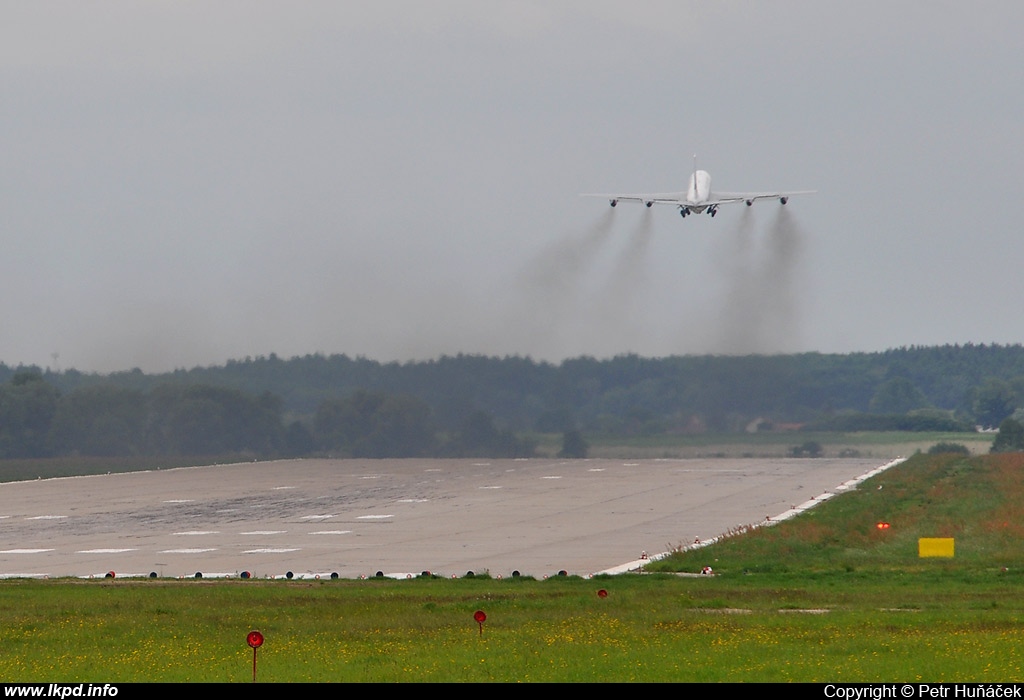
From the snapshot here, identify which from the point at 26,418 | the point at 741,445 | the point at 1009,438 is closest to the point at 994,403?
the point at 1009,438

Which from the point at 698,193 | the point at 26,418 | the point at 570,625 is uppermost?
the point at 698,193

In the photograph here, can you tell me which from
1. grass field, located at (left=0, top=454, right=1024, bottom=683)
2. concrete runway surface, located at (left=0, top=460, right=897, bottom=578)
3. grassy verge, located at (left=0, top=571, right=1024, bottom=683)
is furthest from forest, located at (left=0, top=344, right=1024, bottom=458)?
grassy verge, located at (left=0, top=571, right=1024, bottom=683)

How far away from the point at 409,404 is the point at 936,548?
68140 mm

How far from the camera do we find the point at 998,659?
19.6m

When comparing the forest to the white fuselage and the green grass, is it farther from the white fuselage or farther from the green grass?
the white fuselage

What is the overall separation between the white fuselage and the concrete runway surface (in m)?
15.0

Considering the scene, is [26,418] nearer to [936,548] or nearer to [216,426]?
[216,426]

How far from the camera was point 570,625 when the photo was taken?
25.2 meters

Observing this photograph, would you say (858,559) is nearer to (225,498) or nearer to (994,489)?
(994,489)

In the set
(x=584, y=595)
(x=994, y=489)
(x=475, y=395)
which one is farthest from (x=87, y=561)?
(x=475, y=395)

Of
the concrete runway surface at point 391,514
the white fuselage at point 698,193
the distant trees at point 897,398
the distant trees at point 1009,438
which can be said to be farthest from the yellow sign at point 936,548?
the distant trees at point 897,398

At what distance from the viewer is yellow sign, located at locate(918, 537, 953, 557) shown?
4122 cm

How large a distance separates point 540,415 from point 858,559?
207 ft

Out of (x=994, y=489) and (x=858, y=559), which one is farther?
(x=994, y=489)
